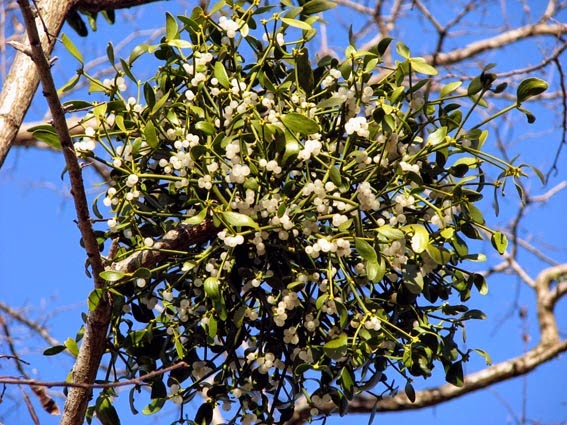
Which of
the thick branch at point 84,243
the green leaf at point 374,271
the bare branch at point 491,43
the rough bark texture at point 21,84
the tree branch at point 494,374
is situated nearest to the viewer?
the thick branch at point 84,243

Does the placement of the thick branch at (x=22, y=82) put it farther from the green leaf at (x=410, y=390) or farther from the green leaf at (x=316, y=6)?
the green leaf at (x=410, y=390)

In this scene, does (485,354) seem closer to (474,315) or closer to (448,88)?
(474,315)

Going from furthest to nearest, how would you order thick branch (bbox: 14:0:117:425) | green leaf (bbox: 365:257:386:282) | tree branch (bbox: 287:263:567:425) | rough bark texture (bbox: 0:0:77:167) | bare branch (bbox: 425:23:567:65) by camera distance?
1. bare branch (bbox: 425:23:567:65)
2. tree branch (bbox: 287:263:567:425)
3. rough bark texture (bbox: 0:0:77:167)
4. green leaf (bbox: 365:257:386:282)
5. thick branch (bbox: 14:0:117:425)

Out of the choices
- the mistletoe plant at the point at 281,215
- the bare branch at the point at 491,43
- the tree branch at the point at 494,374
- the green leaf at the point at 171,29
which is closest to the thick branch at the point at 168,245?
the mistletoe plant at the point at 281,215

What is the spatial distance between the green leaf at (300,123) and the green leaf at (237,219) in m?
0.13

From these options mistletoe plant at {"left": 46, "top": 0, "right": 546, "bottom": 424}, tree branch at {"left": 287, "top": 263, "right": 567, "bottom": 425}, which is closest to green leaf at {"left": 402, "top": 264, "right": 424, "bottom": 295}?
mistletoe plant at {"left": 46, "top": 0, "right": 546, "bottom": 424}

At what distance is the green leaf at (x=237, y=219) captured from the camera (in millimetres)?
1031

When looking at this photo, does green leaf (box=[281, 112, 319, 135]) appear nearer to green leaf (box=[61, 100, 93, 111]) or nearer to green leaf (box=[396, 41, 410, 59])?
green leaf (box=[396, 41, 410, 59])

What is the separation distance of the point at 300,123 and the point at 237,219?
148 mm

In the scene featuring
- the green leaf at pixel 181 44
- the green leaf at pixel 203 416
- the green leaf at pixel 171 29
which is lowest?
the green leaf at pixel 203 416

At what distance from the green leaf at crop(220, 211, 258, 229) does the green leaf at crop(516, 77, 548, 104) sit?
40cm

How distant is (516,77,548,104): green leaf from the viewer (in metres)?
1.08

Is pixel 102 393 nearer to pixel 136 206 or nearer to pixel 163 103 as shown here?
pixel 136 206

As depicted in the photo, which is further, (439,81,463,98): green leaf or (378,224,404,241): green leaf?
(439,81,463,98): green leaf
